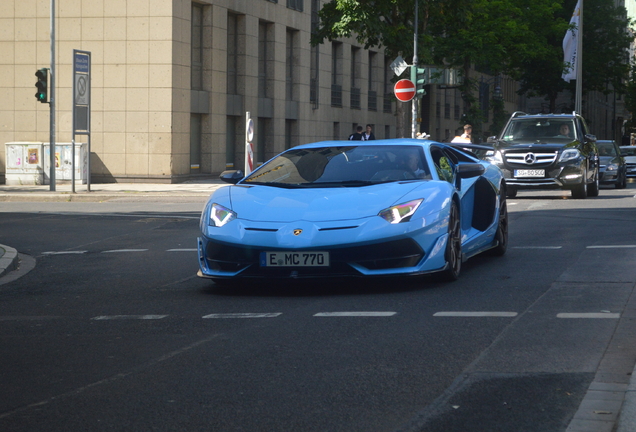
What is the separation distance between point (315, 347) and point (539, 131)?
694 inches

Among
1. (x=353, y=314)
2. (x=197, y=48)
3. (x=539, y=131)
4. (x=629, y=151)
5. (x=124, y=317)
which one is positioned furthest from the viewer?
(x=629, y=151)

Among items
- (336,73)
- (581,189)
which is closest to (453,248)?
(581,189)

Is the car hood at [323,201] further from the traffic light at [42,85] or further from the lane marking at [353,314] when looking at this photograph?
the traffic light at [42,85]

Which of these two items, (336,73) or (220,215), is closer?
(220,215)

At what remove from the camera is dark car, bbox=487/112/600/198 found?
2159 centimetres

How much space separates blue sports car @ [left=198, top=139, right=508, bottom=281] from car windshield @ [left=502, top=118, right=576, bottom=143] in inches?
534

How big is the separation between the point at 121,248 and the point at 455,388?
28.1 feet

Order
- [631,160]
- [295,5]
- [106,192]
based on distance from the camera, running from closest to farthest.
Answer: [106,192] < [631,160] < [295,5]

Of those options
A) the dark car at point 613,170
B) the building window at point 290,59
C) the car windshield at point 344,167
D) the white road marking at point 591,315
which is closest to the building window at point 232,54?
the building window at point 290,59

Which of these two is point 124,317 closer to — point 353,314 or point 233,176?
point 353,314

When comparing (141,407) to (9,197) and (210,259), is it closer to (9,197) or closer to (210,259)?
(210,259)

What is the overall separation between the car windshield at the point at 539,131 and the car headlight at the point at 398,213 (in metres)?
14.8

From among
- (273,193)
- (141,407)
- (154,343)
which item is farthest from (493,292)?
(141,407)

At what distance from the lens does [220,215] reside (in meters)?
8.40
